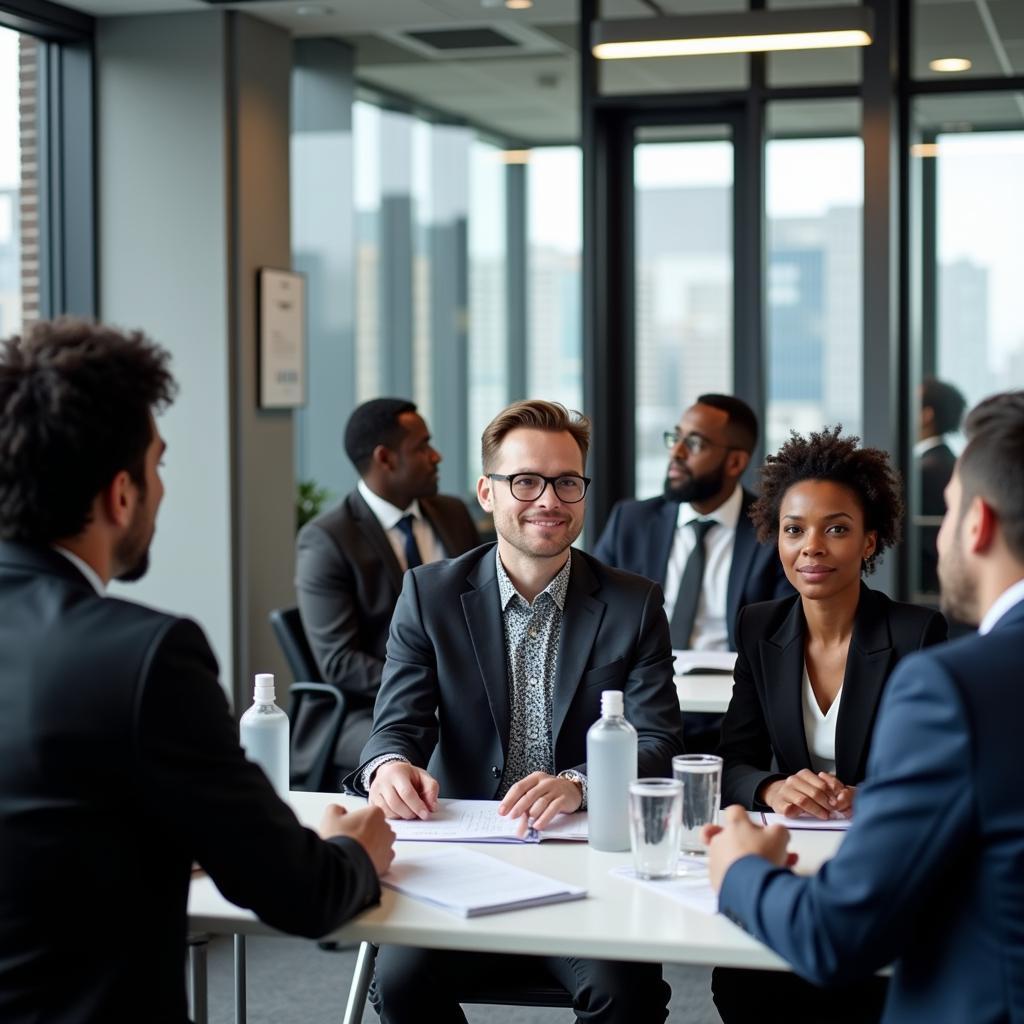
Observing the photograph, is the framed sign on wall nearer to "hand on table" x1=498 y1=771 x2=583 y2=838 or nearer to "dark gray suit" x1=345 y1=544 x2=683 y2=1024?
"dark gray suit" x1=345 y1=544 x2=683 y2=1024

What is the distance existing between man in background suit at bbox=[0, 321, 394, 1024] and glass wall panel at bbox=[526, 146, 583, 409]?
6973 mm

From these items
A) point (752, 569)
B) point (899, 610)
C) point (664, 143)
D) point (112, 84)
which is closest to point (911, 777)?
point (899, 610)

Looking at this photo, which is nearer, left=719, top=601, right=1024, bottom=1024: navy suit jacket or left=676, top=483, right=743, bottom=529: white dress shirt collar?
left=719, top=601, right=1024, bottom=1024: navy suit jacket

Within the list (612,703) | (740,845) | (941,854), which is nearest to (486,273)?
(612,703)

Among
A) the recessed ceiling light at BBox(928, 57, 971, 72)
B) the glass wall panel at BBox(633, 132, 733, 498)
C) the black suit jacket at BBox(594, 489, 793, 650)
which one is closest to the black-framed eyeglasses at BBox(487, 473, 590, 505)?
the black suit jacket at BBox(594, 489, 793, 650)

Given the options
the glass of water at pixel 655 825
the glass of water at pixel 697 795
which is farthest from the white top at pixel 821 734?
the glass of water at pixel 655 825

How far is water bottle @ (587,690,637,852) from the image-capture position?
233 centimetres

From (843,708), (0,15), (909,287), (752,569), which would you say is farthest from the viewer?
(909,287)

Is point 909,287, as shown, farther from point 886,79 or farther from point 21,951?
point 21,951

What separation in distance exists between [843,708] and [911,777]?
1.23 metres

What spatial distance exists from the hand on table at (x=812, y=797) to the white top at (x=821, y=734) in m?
0.28

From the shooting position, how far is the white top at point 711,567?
461cm

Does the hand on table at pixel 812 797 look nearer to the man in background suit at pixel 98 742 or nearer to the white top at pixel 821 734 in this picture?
the white top at pixel 821 734

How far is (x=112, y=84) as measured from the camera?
609cm
